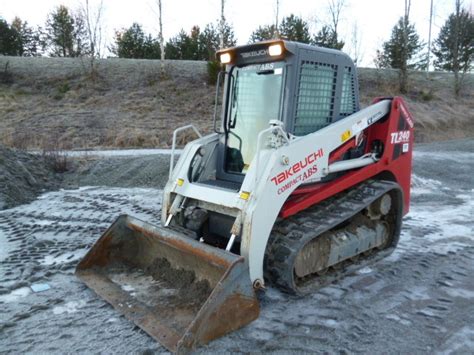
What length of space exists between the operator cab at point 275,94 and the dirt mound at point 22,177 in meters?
4.83

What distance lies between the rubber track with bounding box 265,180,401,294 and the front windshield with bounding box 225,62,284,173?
2.78 feet

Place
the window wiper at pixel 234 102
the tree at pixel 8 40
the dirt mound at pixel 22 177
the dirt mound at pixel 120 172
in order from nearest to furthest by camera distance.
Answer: the window wiper at pixel 234 102 → the dirt mound at pixel 22 177 → the dirt mound at pixel 120 172 → the tree at pixel 8 40

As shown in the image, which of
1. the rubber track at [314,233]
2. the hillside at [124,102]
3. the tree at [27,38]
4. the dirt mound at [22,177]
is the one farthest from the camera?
the tree at [27,38]

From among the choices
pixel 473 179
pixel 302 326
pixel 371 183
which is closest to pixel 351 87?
pixel 371 183

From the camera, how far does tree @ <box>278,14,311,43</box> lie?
2838 cm

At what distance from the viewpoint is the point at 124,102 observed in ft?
69.1

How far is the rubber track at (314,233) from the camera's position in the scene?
3.54m

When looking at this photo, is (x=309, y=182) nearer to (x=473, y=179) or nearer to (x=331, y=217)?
(x=331, y=217)

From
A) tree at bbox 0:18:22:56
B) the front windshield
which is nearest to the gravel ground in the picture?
the front windshield

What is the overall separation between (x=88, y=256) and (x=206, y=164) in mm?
1502

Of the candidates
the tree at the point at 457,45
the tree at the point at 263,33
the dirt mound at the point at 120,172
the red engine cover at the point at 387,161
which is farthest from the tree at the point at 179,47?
the red engine cover at the point at 387,161

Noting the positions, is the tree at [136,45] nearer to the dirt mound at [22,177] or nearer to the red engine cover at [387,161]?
the dirt mound at [22,177]

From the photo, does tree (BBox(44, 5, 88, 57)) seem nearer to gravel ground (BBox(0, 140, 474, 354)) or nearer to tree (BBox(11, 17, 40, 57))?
tree (BBox(11, 17, 40, 57))

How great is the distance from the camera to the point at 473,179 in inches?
391
